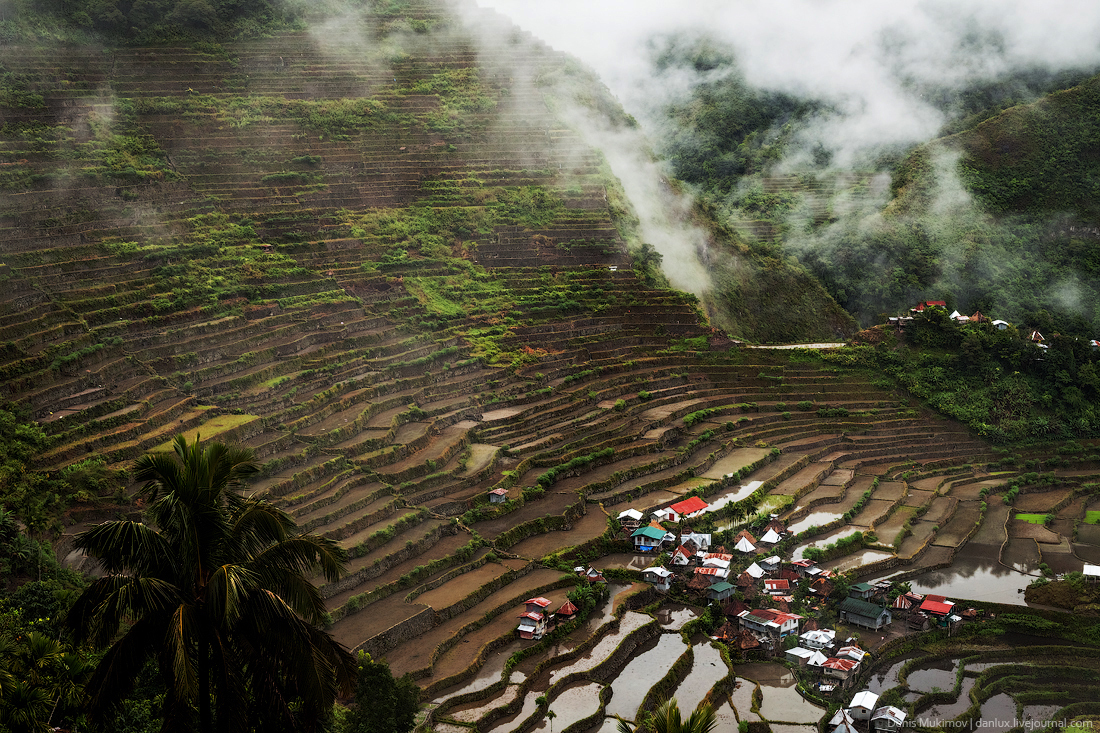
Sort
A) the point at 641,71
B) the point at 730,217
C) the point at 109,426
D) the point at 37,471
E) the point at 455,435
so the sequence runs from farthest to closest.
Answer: the point at 641,71
the point at 730,217
the point at 455,435
the point at 109,426
the point at 37,471

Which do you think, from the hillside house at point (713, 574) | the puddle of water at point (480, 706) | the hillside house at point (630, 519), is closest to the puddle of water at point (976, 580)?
the hillside house at point (713, 574)

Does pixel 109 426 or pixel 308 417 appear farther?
pixel 308 417

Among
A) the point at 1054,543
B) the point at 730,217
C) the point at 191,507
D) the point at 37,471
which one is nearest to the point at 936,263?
the point at 730,217

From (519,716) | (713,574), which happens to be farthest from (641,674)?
(713,574)

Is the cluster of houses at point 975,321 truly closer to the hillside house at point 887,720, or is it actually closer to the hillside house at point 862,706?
the hillside house at point 862,706

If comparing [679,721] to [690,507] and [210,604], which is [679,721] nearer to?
[210,604]

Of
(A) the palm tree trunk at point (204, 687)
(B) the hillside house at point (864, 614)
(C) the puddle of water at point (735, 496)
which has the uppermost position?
(C) the puddle of water at point (735, 496)

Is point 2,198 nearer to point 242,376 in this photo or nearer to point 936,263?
point 242,376
